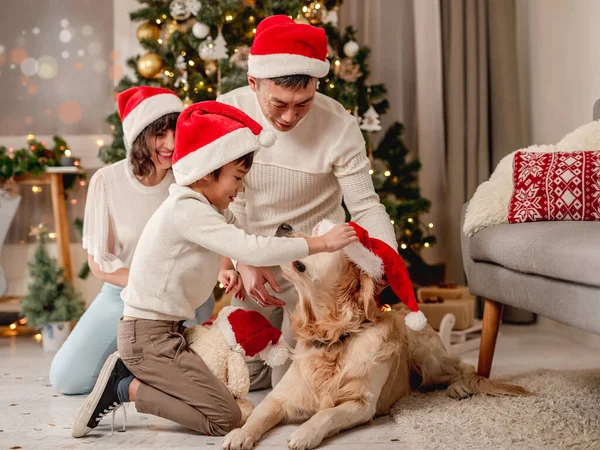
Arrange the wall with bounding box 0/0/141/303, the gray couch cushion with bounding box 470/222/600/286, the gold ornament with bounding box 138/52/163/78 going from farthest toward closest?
1. the wall with bounding box 0/0/141/303
2. the gold ornament with bounding box 138/52/163/78
3. the gray couch cushion with bounding box 470/222/600/286

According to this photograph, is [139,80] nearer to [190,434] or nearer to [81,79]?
[81,79]

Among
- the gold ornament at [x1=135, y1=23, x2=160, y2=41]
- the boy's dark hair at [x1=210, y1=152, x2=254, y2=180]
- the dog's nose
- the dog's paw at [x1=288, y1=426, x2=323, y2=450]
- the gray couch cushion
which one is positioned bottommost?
the dog's paw at [x1=288, y1=426, x2=323, y2=450]

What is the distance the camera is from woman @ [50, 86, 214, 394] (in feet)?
7.72

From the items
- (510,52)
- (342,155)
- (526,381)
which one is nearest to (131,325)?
(342,155)

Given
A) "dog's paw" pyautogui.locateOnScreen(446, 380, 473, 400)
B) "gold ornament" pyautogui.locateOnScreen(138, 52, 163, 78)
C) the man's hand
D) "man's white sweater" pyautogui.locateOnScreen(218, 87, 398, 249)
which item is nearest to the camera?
the man's hand

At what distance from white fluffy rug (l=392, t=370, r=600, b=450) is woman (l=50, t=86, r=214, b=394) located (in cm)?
106

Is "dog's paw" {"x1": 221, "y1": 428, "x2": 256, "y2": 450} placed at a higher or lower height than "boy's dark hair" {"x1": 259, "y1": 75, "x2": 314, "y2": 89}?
lower

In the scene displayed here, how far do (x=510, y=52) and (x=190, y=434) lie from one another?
307 cm

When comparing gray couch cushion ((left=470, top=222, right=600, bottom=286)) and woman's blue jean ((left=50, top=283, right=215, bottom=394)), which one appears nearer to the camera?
gray couch cushion ((left=470, top=222, right=600, bottom=286))

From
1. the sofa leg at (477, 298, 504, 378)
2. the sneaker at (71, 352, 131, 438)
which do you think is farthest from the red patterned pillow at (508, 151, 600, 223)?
the sneaker at (71, 352, 131, 438)

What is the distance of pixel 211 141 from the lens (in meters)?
1.84

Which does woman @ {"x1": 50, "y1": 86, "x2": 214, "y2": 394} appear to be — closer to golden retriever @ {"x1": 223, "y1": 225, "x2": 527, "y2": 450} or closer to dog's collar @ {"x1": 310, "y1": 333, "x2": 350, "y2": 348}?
golden retriever @ {"x1": 223, "y1": 225, "x2": 527, "y2": 450}

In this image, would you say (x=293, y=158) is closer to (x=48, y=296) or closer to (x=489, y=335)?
(x=489, y=335)

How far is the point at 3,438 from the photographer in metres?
1.89
